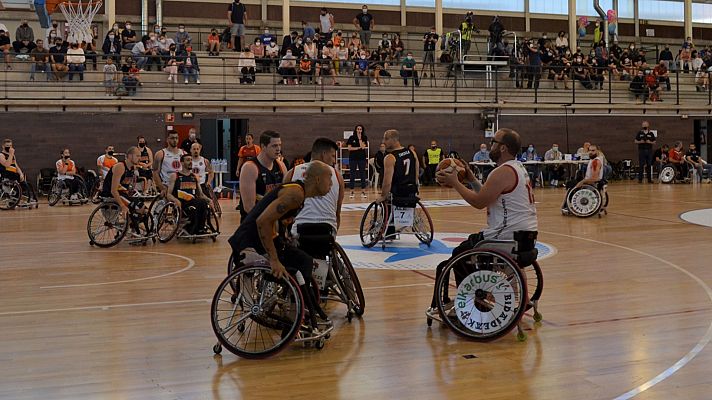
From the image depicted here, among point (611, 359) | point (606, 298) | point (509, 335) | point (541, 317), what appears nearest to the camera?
point (611, 359)

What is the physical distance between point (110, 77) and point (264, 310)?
64.5ft

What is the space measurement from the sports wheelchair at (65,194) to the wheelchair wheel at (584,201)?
11688mm

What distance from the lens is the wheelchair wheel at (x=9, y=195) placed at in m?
18.4

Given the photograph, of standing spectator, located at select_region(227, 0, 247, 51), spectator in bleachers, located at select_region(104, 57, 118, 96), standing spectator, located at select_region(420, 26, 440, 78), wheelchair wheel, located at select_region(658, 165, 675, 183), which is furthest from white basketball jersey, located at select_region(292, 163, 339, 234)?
wheelchair wheel, located at select_region(658, 165, 675, 183)

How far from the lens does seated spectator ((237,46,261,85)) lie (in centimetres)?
2481

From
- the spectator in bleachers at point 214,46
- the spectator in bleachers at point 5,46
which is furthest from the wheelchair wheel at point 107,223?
the spectator in bleachers at point 214,46

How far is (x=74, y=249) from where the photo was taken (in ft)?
38.5

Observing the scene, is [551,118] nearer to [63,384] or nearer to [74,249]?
[74,249]

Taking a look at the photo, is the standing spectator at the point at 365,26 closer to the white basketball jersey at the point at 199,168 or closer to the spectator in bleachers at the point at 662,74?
the spectator in bleachers at the point at 662,74

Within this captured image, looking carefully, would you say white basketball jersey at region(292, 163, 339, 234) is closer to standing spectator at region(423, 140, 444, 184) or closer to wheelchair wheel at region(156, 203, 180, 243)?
wheelchair wheel at region(156, 203, 180, 243)

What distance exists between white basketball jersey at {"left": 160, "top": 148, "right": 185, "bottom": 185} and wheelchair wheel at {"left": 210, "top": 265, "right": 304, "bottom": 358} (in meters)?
6.60

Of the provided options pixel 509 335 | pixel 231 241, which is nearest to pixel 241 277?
pixel 231 241

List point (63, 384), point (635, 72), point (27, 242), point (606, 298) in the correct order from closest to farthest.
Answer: point (63, 384) → point (606, 298) → point (27, 242) → point (635, 72)

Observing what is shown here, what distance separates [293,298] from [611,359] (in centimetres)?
219
